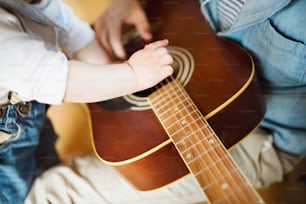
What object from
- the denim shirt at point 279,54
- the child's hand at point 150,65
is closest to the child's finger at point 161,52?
the child's hand at point 150,65

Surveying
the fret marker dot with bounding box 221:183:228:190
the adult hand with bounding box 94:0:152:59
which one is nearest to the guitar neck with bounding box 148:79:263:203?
the fret marker dot with bounding box 221:183:228:190

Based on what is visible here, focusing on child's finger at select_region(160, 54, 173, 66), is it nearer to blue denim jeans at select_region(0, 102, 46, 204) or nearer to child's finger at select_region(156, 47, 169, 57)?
child's finger at select_region(156, 47, 169, 57)

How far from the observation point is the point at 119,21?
0.52 metres

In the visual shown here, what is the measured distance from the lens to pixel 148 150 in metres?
0.43

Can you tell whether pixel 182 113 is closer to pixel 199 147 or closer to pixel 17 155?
pixel 199 147

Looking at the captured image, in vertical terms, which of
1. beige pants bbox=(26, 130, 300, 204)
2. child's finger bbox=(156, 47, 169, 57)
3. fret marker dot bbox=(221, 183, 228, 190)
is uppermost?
child's finger bbox=(156, 47, 169, 57)

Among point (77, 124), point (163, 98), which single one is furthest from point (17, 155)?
point (163, 98)

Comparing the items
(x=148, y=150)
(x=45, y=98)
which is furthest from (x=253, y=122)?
(x=45, y=98)

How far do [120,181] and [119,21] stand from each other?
224 millimetres

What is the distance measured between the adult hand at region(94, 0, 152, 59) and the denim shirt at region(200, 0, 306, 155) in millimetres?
95

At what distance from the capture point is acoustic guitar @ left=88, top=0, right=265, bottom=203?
0.41 meters

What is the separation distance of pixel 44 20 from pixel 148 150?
20cm

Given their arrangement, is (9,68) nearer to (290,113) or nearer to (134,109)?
(134,109)

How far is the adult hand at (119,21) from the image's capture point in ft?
1.67
